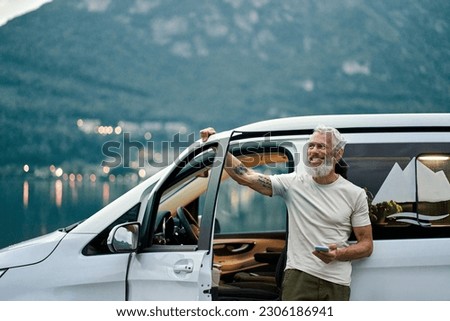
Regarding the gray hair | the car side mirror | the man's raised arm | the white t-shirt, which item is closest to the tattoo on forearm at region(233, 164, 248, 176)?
the man's raised arm

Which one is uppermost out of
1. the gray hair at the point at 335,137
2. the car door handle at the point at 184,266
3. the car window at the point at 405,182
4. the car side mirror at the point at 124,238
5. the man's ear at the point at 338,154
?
the gray hair at the point at 335,137

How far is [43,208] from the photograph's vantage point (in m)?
67.4

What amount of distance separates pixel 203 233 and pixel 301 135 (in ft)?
2.25

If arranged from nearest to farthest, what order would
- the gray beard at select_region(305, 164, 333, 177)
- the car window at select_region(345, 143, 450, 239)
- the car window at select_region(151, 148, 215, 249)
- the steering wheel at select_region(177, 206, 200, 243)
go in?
the gray beard at select_region(305, 164, 333, 177) < the car window at select_region(345, 143, 450, 239) < the car window at select_region(151, 148, 215, 249) < the steering wheel at select_region(177, 206, 200, 243)

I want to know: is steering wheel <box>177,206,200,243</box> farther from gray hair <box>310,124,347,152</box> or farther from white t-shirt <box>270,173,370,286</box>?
gray hair <box>310,124,347,152</box>

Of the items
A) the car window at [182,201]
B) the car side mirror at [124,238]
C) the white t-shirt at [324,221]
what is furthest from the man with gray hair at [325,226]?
the car side mirror at [124,238]

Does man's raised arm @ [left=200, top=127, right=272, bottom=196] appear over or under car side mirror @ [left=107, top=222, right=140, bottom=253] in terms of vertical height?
over

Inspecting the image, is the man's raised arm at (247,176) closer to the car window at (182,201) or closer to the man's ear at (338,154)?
the car window at (182,201)

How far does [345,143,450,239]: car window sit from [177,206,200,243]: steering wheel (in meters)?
0.89

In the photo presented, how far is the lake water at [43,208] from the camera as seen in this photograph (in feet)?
127

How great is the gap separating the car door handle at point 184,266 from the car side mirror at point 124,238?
219 mm

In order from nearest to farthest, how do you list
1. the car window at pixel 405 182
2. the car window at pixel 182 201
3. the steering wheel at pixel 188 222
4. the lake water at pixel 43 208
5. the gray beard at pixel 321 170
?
1. the gray beard at pixel 321 170
2. the car window at pixel 405 182
3. the car window at pixel 182 201
4. the steering wheel at pixel 188 222
5. the lake water at pixel 43 208

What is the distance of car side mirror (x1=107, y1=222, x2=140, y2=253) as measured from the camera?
3830mm

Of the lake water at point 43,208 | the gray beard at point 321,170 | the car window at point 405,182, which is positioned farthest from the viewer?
the lake water at point 43,208
